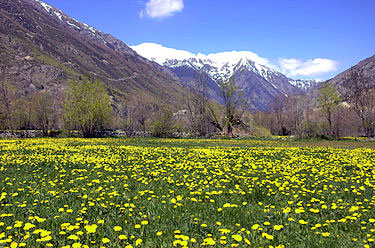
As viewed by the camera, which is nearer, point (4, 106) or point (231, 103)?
point (4, 106)

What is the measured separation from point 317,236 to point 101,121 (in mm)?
41458

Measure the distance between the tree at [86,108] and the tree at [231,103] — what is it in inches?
845

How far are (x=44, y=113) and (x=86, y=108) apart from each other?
887cm

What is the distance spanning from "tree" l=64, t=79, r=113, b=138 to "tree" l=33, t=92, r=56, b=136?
4608 millimetres

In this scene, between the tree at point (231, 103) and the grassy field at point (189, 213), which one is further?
the tree at point (231, 103)

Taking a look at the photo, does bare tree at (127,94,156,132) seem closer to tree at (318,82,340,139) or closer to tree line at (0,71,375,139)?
tree line at (0,71,375,139)

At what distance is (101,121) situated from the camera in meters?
42.2

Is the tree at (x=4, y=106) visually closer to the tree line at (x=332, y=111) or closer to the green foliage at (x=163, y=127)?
the green foliage at (x=163, y=127)

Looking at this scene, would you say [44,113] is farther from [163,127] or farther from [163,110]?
[163,110]

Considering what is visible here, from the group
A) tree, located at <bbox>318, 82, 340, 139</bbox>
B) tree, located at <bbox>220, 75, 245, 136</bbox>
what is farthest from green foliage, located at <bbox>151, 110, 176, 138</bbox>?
tree, located at <bbox>318, 82, 340, 139</bbox>

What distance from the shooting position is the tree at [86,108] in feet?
132

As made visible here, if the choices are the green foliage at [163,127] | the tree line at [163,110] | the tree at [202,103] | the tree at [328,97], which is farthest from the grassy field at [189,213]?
the tree at [328,97]

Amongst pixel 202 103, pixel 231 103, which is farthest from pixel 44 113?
pixel 231 103

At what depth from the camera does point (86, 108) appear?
134 ft
